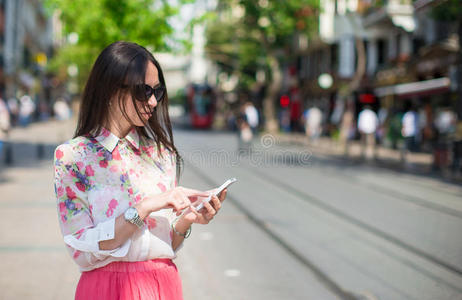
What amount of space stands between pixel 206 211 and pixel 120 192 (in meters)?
0.30

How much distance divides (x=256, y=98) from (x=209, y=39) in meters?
8.36

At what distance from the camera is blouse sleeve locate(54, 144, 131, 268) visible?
1.75 metres

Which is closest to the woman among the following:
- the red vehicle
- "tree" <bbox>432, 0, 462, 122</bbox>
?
"tree" <bbox>432, 0, 462, 122</bbox>

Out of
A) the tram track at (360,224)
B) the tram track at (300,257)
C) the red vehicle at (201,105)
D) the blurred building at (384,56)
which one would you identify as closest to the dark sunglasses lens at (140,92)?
the tram track at (300,257)

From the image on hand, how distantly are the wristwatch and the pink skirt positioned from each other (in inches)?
8.8

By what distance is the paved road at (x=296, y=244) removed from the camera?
468 cm

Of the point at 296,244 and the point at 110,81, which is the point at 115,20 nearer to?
the point at 296,244

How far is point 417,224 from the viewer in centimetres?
751

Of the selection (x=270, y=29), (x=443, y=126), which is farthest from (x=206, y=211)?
(x=270, y=29)

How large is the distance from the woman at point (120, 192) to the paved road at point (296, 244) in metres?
2.61

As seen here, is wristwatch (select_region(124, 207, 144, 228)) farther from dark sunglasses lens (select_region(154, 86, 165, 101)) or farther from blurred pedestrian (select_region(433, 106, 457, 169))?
blurred pedestrian (select_region(433, 106, 457, 169))

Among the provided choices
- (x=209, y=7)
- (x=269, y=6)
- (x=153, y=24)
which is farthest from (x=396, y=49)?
(x=209, y=7)

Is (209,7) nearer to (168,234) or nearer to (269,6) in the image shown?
(269,6)

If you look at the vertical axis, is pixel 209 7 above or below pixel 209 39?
above
